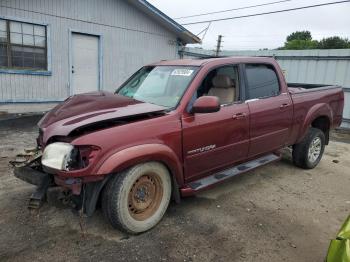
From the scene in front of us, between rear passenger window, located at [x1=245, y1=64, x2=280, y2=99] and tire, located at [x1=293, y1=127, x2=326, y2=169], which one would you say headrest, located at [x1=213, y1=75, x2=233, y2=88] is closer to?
rear passenger window, located at [x1=245, y1=64, x2=280, y2=99]

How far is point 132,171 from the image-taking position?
10.2ft

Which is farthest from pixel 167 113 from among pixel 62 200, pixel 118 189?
pixel 62 200

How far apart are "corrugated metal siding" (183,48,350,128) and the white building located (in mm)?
4255

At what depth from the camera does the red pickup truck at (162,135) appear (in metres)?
2.95

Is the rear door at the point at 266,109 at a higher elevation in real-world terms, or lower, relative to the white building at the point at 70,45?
lower

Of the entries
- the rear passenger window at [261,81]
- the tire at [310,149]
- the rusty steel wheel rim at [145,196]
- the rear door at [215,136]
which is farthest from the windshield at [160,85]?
the tire at [310,149]

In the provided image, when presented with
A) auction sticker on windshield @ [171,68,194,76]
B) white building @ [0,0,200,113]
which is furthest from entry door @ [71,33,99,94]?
auction sticker on windshield @ [171,68,194,76]

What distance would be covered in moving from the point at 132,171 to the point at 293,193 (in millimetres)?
2762

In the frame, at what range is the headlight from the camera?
287 centimetres

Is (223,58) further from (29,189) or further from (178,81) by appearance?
(29,189)

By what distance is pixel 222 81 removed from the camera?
4180 millimetres

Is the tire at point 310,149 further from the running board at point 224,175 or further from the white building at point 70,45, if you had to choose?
the white building at point 70,45

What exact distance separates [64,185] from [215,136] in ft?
5.95

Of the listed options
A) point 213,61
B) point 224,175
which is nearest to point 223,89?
point 213,61
